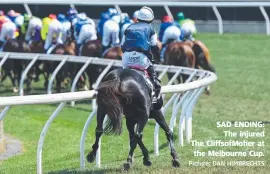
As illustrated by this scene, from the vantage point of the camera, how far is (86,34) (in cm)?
1655

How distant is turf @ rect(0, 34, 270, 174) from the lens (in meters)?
8.29

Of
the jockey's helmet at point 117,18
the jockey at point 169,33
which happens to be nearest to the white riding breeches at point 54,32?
the jockey's helmet at point 117,18

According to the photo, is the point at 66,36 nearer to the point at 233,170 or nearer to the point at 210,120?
the point at 210,120

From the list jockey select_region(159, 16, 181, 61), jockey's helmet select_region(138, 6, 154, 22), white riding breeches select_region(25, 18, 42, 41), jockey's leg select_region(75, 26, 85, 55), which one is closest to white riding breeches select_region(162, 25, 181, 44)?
jockey select_region(159, 16, 181, 61)

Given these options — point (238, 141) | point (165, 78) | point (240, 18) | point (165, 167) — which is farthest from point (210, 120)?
point (240, 18)

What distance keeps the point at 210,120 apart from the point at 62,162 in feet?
12.6

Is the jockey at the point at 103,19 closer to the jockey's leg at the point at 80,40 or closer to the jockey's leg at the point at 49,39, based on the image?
the jockey's leg at the point at 80,40

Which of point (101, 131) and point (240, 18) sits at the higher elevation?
point (101, 131)

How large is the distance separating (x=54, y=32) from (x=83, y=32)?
0.84 meters

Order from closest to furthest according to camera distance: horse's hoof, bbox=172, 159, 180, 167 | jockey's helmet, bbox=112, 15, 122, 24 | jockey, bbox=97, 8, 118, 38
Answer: horse's hoof, bbox=172, 159, 180, 167
jockey's helmet, bbox=112, 15, 122, 24
jockey, bbox=97, 8, 118, 38

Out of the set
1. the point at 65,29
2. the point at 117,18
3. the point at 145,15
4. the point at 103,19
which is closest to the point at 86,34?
the point at 103,19

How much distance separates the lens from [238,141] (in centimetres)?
983

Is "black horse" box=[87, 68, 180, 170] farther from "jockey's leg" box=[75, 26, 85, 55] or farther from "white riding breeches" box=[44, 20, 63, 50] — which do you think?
"white riding breeches" box=[44, 20, 63, 50]

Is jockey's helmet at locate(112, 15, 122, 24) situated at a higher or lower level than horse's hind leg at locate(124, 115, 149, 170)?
lower
